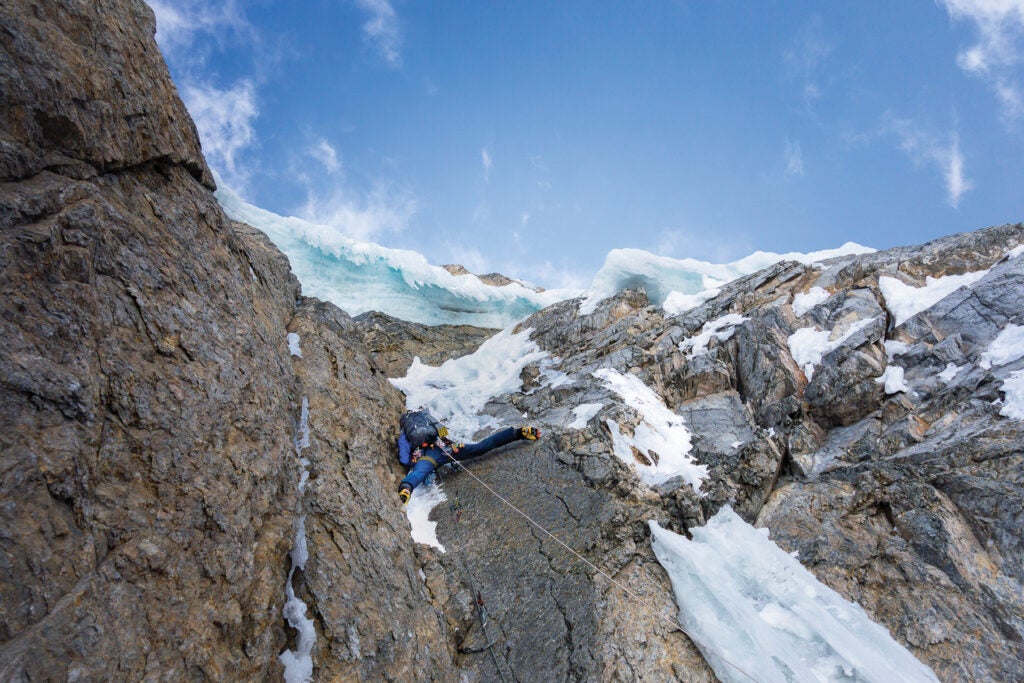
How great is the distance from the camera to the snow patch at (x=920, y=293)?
11.4 metres

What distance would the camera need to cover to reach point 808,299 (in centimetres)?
1370

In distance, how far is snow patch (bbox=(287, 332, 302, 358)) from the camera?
34.8 feet

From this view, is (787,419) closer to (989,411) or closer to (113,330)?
(989,411)

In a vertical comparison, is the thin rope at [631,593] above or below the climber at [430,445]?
below

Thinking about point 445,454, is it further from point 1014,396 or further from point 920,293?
point 920,293

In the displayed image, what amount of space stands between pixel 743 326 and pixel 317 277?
2040 cm

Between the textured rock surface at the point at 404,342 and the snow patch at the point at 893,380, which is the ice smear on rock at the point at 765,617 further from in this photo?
the textured rock surface at the point at 404,342

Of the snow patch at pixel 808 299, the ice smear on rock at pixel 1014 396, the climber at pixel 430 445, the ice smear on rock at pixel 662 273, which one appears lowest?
the ice smear on rock at pixel 1014 396

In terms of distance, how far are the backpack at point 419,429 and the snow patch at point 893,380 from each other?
9.47 m

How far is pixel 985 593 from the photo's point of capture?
6.29 m

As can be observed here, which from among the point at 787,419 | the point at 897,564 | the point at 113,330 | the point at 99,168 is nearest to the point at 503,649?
the point at 897,564

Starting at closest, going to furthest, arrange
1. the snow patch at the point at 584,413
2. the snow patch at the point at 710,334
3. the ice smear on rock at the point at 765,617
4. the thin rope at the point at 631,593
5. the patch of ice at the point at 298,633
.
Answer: the patch of ice at the point at 298,633, the ice smear on rock at the point at 765,617, the thin rope at the point at 631,593, the snow patch at the point at 584,413, the snow patch at the point at 710,334

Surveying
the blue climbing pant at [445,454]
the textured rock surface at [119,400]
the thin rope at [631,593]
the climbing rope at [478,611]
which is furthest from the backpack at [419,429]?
the textured rock surface at [119,400]

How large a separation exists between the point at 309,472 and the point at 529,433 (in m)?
4.95
